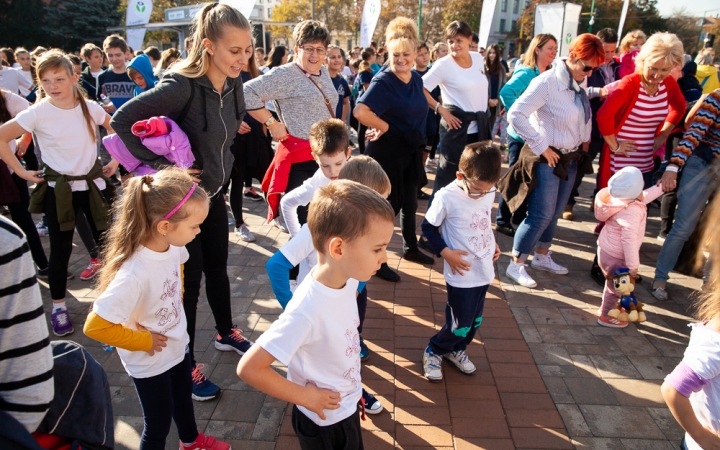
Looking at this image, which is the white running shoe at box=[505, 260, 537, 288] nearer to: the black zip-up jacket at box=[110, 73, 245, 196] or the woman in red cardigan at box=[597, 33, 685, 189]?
the woman in red cardigan at box=[597, 33, 685, 189]

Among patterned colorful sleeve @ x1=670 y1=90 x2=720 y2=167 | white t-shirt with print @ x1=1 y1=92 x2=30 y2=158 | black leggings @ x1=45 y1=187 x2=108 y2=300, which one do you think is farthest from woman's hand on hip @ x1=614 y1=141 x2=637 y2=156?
white t-shirt with print @ x1=1 y1=92 x2=30 y2=158

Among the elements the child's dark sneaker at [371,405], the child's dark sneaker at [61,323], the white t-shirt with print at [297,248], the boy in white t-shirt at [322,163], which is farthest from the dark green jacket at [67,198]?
the child's dark sneaker at [371,405]

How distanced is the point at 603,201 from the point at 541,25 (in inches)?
394

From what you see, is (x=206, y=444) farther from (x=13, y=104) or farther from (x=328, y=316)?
(x=13, y=104)

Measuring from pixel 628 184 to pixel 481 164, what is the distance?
1583mm

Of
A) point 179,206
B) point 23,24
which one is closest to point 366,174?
point 179,206

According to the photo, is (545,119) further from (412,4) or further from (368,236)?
(412,4)

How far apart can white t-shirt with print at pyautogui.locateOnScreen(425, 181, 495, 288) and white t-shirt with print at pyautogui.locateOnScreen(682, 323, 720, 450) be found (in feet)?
3.86

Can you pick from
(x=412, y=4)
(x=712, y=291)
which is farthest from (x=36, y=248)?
(x=412, y=4)

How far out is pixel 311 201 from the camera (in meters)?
1.67

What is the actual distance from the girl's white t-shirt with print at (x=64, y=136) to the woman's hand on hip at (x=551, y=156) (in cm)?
352

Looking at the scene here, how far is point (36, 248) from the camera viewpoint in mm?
4215

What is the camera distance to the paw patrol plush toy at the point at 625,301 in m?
3.38

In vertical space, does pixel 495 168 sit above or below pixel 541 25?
below
